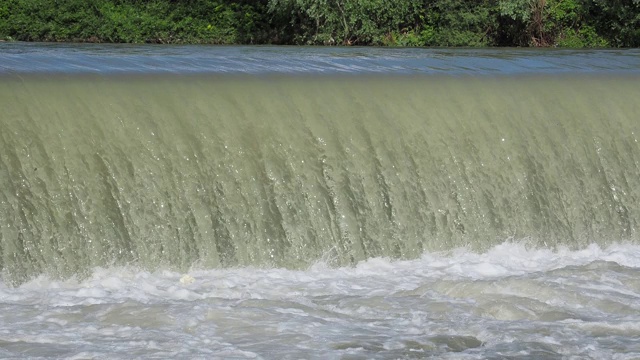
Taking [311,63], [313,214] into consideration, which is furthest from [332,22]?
[313,214]

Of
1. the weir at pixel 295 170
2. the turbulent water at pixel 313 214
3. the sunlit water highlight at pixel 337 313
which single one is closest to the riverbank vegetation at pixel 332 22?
the turbulent water at pixel 313 214

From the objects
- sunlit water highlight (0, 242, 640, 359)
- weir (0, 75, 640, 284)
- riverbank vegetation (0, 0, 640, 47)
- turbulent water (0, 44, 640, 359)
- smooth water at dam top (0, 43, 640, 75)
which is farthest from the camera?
riverbank vegetation (0, 0, 640, 47)

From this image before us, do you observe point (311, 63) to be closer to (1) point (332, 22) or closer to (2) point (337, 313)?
(2) point (337, 313)

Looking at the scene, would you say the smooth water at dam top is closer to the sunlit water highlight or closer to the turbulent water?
the turbulent water

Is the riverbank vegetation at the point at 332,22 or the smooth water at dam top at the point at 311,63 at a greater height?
the smooth water at dam top at the point at 311,63

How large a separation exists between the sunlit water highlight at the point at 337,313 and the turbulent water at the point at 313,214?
0.08ft

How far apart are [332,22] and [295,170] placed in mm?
16332

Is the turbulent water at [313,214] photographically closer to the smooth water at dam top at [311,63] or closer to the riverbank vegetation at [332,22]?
the smooth water at dam top at [311,63]

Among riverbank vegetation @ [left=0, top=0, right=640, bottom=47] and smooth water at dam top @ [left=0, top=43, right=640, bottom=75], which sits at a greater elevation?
smooth water at dam top @ [left=0, top=43, right=640, bottom=75]

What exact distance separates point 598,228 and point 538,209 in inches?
24.0

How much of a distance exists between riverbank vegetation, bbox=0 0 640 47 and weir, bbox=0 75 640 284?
14.2m

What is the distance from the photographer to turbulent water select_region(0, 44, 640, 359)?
24.1 ft

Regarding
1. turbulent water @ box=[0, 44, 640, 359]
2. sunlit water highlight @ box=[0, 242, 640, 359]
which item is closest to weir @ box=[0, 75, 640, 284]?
turbulent water @ box=[0, 44, 640, 359]

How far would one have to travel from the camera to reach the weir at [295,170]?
8.79 meters
